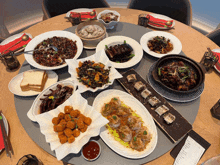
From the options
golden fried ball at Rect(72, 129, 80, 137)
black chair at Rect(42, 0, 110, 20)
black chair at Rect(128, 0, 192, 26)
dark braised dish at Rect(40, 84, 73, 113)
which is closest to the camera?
golden fried ball at Rect(72, 129, 80, 137)

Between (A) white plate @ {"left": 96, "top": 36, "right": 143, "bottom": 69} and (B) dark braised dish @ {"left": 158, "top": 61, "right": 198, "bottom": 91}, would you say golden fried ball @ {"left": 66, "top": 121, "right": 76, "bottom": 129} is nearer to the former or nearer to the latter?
(A) white plate @ {"left": 96, "top": 36, "right": 143, "bottom": 69}

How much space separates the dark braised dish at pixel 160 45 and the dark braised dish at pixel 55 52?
1.84 m

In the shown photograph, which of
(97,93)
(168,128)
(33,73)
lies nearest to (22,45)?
(33,73)

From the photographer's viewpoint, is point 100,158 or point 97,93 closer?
point 100,158

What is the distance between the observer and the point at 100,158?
226 centimetres

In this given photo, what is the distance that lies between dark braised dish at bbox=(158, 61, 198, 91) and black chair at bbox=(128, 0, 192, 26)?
2388 mm

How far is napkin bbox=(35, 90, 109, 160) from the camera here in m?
2.05

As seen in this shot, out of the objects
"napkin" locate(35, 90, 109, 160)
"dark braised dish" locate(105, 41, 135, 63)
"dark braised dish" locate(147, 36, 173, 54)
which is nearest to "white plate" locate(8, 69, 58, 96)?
"napkin" locate(35, 90, 109, 160)

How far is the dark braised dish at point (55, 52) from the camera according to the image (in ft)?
10.2

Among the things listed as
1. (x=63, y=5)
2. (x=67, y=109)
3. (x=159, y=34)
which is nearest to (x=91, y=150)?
(x=67, y=109)

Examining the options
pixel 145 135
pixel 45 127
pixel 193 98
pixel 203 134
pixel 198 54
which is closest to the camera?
pixel 45 127

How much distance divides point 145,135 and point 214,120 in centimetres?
140

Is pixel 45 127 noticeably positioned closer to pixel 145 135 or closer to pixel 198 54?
pixel 145 135

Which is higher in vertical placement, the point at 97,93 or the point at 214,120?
the point at 97,93
